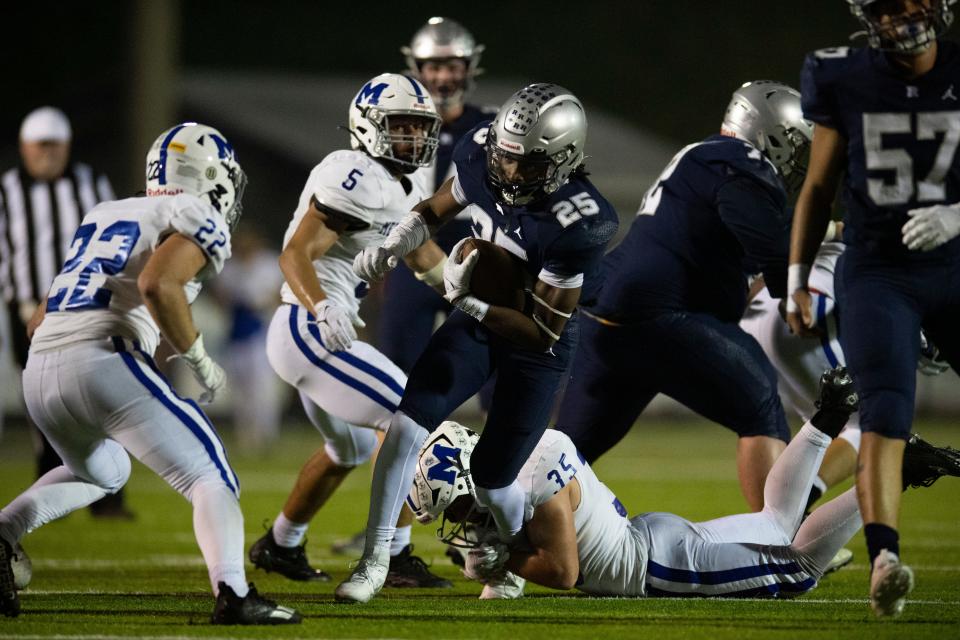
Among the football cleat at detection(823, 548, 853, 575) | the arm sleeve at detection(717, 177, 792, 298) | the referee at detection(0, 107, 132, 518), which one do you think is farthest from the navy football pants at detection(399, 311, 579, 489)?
the referee at detection(0, 107, 132, 518)

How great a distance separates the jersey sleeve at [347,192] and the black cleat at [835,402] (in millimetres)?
1578

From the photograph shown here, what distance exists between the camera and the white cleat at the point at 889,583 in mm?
3383

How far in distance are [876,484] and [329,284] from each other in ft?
6.91

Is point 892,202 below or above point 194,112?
above

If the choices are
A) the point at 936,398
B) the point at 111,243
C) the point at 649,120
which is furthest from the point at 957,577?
the point at 649,120

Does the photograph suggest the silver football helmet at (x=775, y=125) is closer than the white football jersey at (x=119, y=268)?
No

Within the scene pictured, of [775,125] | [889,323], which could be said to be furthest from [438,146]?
[889,323]

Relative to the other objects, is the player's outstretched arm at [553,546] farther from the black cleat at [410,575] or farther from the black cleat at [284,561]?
the black cleat at [284,561]

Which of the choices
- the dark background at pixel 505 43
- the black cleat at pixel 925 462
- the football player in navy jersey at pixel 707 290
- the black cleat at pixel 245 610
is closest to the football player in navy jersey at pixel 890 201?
the black cleat at pixel 925 462

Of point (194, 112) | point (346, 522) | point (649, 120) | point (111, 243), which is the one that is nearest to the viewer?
point (111, 243)

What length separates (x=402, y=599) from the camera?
4.34m

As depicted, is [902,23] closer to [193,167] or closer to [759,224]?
[759,224]

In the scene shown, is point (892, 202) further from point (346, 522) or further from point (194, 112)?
point (194, 112)

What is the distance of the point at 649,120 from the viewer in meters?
20.0
